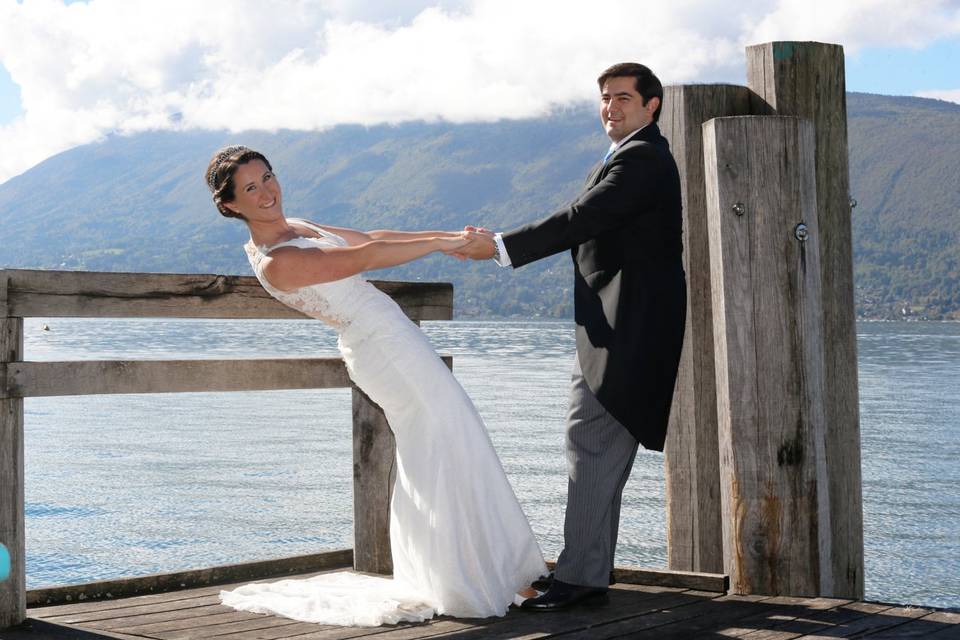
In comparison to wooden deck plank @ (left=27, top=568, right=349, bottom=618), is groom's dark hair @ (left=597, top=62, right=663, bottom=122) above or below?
above

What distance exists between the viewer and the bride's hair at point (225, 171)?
4617 mm

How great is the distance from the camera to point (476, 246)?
4.45 meters

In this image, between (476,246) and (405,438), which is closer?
(476,246)

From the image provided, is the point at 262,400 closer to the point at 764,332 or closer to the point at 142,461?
the point at 142,461

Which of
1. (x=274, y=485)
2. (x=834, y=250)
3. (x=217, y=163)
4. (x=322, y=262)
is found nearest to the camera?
(x=322, y=262)

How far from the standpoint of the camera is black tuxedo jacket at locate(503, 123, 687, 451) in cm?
422

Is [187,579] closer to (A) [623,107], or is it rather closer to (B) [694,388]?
(B) [694,388]

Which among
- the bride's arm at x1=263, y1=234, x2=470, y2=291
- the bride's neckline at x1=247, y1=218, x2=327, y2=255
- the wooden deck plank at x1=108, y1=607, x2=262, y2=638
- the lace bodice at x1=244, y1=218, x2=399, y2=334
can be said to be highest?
the bride's neckline at x1=247, y1=218, x2=327, y2=255

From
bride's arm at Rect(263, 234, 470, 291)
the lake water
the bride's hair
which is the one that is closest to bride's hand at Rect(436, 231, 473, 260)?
bride's arm at Rect(263, 234, 470, 291)

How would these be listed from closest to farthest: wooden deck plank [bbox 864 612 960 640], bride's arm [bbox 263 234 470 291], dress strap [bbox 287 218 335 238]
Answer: wooden deck plank [bbox 864 612 960 640], bride's arm [bbox 263 234 470 291], dress strap [bbox 287 218 335 238]

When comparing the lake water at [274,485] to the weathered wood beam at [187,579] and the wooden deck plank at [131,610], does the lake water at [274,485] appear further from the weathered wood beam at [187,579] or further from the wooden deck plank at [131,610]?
the wooden deck plank at [131,610]

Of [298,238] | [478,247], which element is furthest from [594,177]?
[298,238]

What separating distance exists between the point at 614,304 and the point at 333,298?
1.15 metres

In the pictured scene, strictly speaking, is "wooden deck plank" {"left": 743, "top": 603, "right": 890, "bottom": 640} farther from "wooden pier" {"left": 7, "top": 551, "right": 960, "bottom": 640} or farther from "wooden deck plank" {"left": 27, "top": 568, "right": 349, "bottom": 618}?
"wooden deck plank" {"left": 27, "top": 568, "right": 349, "bottom": 618}
